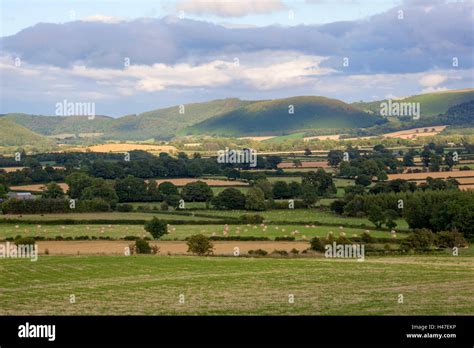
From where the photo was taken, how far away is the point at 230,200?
10281 cm

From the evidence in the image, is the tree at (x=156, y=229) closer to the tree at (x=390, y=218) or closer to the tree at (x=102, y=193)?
the tree at (x=390, y=218)

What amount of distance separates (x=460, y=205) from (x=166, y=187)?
1969 inches

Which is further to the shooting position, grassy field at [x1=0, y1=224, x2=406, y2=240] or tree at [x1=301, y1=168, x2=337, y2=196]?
tree at [x1=301, y1=168, x2=337, y2=196]

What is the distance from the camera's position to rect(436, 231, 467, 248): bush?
227 feet

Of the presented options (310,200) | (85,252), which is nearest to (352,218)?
(310,200)

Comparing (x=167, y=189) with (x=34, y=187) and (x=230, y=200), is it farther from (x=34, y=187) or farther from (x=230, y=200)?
(x=34, y=187)

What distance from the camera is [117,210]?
101000mm

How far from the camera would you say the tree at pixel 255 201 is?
330ft

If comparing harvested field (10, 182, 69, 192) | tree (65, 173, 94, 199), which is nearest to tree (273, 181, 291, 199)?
tree (65, 173, 94, 199)

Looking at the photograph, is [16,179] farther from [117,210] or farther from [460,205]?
[460,205]

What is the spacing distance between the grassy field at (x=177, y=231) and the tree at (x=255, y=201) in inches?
605
